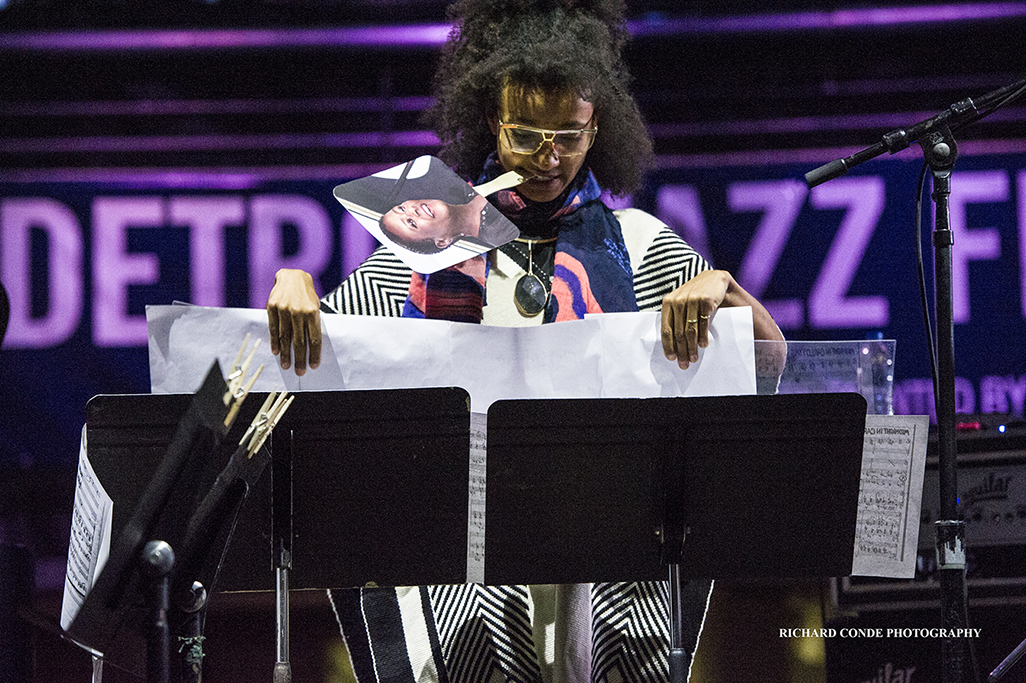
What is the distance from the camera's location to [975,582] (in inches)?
117

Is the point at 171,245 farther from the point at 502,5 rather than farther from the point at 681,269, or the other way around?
the point at 681,269

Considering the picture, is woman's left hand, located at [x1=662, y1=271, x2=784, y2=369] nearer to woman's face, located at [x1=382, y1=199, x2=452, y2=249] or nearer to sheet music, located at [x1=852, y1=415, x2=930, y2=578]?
sheet music, located at [x1=852, y1=415, x2=930, y2=578]

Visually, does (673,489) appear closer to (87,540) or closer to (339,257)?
(87,540)

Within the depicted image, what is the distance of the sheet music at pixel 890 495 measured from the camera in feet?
6.14

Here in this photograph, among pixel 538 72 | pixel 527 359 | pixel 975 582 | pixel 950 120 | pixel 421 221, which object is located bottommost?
pixel 975 582

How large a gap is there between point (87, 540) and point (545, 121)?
133 cm

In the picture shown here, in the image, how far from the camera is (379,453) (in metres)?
1.72

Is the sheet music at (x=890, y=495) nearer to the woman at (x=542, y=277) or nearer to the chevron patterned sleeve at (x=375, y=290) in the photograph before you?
the woman at (x=542, y=277)

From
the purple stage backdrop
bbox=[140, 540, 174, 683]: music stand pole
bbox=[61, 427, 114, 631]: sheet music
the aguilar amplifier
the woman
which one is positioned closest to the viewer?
bbox=[140, 540, 174, 683]: music stand pole

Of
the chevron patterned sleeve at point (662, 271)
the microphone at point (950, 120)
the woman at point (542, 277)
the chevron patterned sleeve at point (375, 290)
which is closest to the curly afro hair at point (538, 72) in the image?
the woman at point (542, 277)

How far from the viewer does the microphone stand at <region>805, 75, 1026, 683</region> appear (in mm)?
2070

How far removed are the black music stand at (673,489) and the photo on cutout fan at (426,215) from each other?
513 mm

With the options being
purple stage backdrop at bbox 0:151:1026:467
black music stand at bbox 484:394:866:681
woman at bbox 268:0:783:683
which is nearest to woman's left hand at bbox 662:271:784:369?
woman at bbox 268:0:783:683

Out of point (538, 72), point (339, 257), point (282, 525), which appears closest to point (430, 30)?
point (339, 257)
